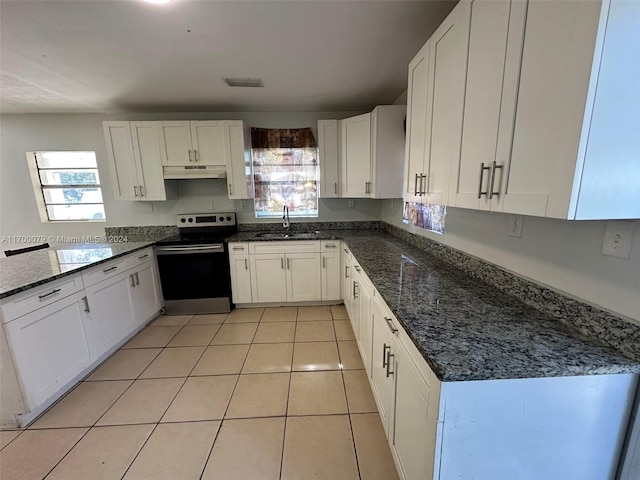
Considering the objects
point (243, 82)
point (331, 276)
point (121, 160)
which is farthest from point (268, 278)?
point (121, 160)

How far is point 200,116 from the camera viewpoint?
11.3ft

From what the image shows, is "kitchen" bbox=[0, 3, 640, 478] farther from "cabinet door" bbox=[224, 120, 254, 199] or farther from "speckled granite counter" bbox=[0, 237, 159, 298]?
"speckled granite counter" bbox=[0, 237, 159, 298]

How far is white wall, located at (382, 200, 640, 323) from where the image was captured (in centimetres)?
88

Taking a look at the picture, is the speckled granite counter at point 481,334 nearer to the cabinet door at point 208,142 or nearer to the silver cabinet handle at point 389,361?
the silver cabinet handle at point 389,361

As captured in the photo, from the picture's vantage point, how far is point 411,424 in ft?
3.56

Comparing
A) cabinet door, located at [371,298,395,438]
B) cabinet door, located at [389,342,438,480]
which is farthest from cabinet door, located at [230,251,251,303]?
cabinet door, located at [389,342,438,480]

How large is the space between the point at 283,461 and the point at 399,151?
2.71 metres

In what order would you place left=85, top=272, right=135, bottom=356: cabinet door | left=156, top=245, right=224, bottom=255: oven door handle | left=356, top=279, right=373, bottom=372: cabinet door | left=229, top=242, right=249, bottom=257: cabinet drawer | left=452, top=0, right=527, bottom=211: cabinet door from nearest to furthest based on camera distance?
left=452, top=0, right=527, bottom=211: cabinet door < left=356, top=279, right=373, bottom=372: cabinet door < left=85, top=272, right=135, bottom=356: cabinet door < left=156, top=245, right=224, bottom=255: oven door handle < left=229, top=242, right=249, bottom=257: cabinet drawer

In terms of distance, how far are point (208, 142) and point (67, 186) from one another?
2.13 meters

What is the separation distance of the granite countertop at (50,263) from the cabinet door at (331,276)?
2042 mm

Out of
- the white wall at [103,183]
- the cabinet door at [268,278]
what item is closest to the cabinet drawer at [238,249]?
the cabinet door at [268,278]

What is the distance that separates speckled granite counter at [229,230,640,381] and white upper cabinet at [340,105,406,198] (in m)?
1.36

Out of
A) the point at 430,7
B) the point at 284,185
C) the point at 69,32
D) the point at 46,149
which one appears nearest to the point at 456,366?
the point at 430,7

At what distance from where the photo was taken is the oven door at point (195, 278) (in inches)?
122
